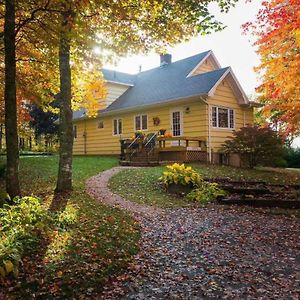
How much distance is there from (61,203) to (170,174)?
13.7ft

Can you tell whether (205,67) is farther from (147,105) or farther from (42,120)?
(42,120)

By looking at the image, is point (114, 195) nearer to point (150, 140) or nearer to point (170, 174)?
point (170, 174)

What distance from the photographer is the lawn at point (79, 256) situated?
12.7 feet

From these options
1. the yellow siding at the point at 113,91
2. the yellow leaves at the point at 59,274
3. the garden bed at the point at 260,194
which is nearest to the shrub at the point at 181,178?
the garden bed at the point at 260,194

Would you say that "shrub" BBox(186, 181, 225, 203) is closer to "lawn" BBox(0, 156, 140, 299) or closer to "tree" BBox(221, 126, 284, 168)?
"lawn" BBox(0, 156, 140, 299)

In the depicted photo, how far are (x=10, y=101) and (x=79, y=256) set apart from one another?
3.75 metres

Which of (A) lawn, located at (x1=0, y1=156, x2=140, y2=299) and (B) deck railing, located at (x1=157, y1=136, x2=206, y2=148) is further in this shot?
(B) deck railing, located at (x1=157, y1=136, x2=206, y2=148)

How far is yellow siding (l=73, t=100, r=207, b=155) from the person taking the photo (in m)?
18.0

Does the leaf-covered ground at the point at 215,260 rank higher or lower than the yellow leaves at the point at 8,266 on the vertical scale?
lower

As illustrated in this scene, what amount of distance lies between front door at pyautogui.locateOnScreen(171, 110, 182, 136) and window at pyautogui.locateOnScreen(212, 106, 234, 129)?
6.21 ft

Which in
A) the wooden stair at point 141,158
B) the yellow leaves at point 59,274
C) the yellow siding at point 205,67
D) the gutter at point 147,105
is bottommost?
the yellow leaves at point 59,274

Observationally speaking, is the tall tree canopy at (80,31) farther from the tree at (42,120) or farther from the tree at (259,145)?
the tree at (42,120)

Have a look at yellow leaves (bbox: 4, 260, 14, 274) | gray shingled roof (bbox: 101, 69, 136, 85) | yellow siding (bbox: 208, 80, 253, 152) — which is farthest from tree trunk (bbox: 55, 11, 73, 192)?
gray shingled roof (bbox: 101, 69, 136, 85)

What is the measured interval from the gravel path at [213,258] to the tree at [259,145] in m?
8.15
